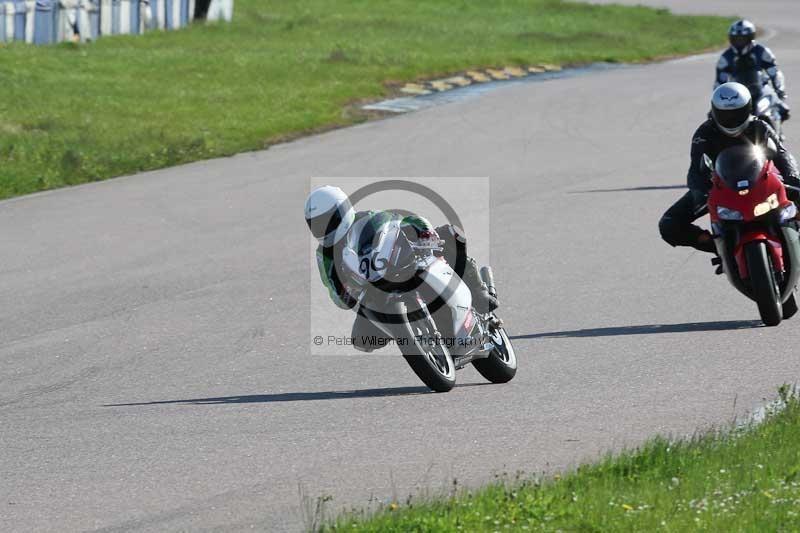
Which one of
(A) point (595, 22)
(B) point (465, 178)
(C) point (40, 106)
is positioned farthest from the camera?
(A) point (595, 22)

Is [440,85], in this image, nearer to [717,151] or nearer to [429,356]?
[717,151]

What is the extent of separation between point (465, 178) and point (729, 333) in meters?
8.51

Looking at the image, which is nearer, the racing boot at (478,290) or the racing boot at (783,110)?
the racing boot at (478,290)

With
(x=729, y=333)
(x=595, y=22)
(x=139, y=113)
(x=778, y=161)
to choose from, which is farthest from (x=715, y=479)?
(x=595, y=22)

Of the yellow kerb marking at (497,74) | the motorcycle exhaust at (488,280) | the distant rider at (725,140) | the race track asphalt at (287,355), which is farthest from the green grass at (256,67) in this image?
the motorcycle exhaust at (488,280)

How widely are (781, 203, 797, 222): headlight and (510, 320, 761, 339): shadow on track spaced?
808 mm

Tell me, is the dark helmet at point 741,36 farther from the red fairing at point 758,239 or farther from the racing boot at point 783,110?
the red fairing at point 758,239

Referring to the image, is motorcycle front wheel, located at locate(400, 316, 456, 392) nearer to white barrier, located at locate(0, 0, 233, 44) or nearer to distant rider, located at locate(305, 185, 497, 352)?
distant rider, located at locate(305, 185, 497, 352)

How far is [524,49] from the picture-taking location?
34.4 metres

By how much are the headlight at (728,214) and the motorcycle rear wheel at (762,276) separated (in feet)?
0.71

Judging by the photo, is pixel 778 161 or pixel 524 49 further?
pixel 524 49

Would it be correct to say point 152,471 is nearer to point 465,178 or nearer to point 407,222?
point 407,222

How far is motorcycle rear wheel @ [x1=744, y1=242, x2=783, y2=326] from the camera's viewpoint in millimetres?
10602

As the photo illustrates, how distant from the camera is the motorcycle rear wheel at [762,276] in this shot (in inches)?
417
